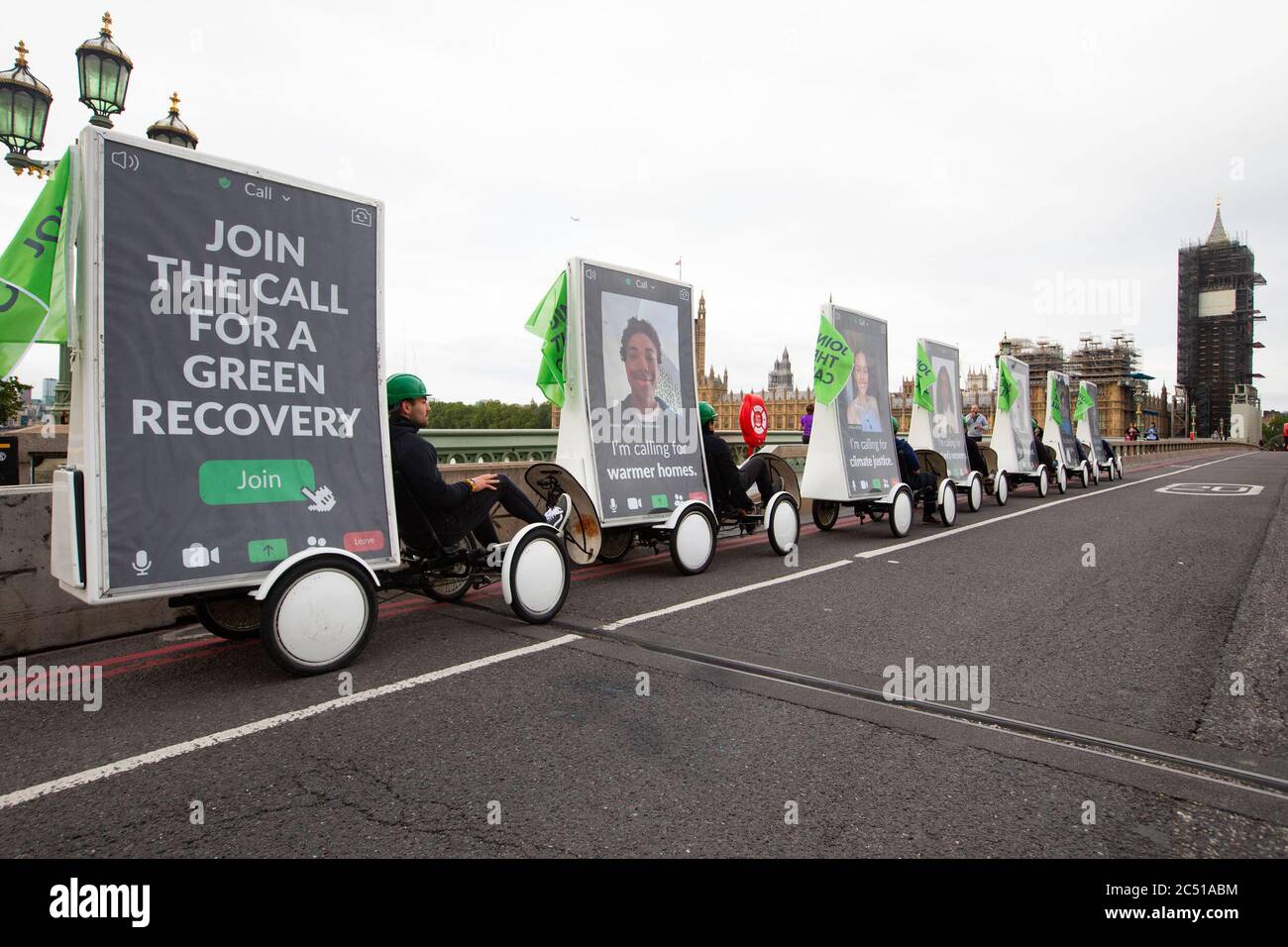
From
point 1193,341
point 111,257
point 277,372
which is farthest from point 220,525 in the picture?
point 1193,341

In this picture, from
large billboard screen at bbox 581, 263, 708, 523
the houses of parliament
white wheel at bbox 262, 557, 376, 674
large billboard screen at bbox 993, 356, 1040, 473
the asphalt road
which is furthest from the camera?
the houses of parliament

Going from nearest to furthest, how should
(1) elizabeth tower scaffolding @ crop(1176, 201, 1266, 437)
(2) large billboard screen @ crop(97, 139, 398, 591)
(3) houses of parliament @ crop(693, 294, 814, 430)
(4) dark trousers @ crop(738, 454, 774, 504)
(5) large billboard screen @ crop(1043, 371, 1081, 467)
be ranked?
1. (2) large billboard screen @ crop(97, 139, 398, 591)
2. (4) dark trousers @ crop(738, 454, 774, 504)
3. (5) large billboard screen @ crop(1043, 371, 1081, 467)
4. (3) houses of parliament @ crop(693, 294, 814, 430)
5. (1) elizabeth tower scaffolding @ crop(1176, 201, 1266, 437)

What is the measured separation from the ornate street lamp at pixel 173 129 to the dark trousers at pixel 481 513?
274 inches

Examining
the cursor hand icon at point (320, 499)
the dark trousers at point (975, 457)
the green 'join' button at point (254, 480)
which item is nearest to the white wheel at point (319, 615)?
the cursor hand icon at point (320, 499)

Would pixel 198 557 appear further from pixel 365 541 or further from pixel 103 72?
pixel 103 72

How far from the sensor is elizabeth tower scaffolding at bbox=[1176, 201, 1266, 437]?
153 metres

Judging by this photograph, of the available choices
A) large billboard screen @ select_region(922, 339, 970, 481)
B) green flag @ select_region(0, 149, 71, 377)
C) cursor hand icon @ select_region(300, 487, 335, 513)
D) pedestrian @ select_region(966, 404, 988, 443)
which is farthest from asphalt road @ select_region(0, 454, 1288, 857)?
pedestrian @ select_region(966, 404, 988, 443)

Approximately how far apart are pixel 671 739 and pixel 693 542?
409cm

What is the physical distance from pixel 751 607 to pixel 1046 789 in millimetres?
3261

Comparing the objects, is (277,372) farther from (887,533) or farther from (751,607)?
(887,533)

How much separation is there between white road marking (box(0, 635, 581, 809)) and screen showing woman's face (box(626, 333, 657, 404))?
3566mm

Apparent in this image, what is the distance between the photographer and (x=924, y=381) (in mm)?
12719

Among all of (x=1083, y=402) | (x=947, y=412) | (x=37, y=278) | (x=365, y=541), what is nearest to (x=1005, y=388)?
(x=947, y=412)

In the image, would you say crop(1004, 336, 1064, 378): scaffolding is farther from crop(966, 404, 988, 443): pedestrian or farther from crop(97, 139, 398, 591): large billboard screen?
crop(97, 139, 398, 591): large billboard screen
